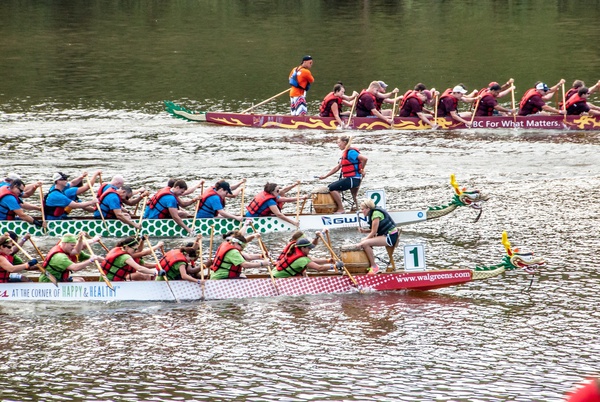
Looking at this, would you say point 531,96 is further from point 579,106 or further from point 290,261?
point 290,261

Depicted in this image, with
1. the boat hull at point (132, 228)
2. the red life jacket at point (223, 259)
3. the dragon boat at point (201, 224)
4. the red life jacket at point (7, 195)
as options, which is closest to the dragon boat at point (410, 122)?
the dragon boat at point (201, 224)

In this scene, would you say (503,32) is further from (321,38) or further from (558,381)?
(558,381)

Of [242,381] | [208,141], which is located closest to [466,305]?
[242,381]

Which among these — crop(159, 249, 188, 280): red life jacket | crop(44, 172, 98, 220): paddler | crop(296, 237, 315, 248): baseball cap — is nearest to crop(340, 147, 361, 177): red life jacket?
crop(296, 237, 315, 248): baseball cap

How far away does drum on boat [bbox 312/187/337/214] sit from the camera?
22.6 m

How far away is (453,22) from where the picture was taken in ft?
179

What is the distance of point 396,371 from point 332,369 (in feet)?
3.28

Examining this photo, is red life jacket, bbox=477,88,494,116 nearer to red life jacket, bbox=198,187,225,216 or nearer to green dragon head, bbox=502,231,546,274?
red life jacket, bbox=198,187,225,216

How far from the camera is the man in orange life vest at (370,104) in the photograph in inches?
1236

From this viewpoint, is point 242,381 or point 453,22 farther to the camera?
point 453,22

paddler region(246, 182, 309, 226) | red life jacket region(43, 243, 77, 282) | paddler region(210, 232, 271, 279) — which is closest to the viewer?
red life jacket region(43, 243, 77, 282)

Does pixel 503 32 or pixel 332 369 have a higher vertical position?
pixel 503 32

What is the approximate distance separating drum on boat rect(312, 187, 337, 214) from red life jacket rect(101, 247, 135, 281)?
598 cm

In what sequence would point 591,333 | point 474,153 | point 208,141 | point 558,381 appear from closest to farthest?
1. point 558,381
2. point 591,333
3. point 474,153
4. point 208,141
